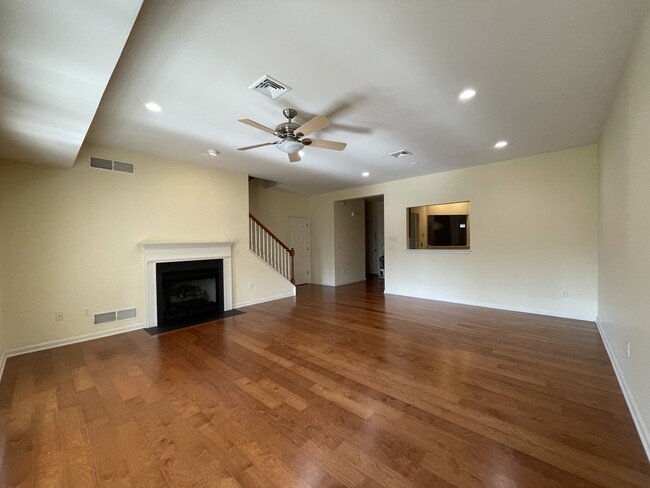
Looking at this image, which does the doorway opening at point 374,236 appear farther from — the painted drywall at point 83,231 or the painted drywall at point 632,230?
the painted drywall at point 632,230

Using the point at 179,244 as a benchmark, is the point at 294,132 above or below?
above

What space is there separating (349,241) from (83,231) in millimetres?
6332

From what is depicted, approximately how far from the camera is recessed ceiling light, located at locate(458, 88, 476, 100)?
2480 mm

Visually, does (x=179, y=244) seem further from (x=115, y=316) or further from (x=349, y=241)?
(x=349, y=241)

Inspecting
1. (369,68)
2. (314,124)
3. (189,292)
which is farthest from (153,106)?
(189,292)

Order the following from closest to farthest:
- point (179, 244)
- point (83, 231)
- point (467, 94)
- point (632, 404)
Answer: point (632, 404) < point (467, 94) < point (83, 231) < point (179, 244)

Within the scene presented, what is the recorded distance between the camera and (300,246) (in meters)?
8.20

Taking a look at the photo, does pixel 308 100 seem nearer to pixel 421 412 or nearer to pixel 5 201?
pixel 421 412

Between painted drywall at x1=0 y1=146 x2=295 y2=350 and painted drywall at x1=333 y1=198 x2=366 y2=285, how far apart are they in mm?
3947

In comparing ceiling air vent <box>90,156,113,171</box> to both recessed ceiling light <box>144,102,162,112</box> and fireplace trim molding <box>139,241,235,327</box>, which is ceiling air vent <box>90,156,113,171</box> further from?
recessed ceiling light <box>144,102,162,112</box>

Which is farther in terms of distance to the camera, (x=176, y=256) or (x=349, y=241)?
(x=349, y=241)

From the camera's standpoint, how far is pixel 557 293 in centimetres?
436

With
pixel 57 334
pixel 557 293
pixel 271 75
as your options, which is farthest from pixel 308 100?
pixel 557 293

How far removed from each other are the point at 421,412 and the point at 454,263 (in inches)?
164
